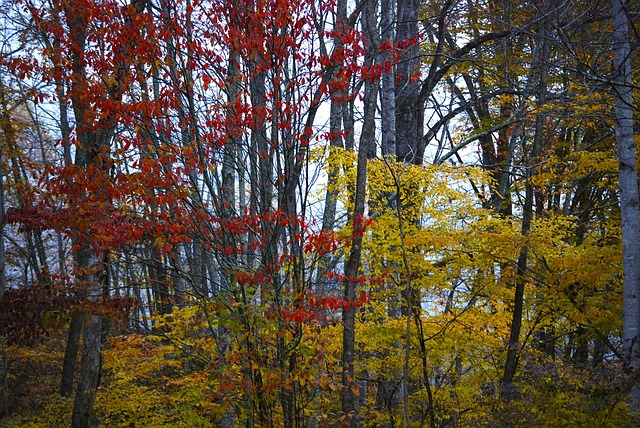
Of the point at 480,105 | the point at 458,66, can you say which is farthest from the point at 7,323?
the point at 480,105

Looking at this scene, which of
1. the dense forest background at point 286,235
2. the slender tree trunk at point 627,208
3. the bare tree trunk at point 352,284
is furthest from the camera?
the slender tree trunk at point 627,208

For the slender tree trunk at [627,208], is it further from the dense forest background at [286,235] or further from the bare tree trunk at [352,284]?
the bare tree trunk at [352,284]

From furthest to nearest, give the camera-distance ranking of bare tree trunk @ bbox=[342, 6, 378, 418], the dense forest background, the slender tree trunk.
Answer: the slender tree trunk
bare tree trunk @ bbox=[342, 6, 378, 418]
the dense forest background

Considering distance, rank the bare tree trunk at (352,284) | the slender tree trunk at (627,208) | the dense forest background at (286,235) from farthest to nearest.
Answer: the slender tree trunk at (627,208), the bare tree trunk at (352,284), the dense forest background at (286,235)

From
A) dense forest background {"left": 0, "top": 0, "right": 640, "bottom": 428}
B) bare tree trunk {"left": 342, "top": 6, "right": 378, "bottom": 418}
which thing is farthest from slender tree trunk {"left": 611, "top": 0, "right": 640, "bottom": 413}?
bare tree trunk {"left": 342, "top": 6, "right": 378, "bottom": 418}

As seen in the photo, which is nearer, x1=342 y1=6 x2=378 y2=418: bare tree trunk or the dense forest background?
the dense forest background

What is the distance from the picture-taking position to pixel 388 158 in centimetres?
916

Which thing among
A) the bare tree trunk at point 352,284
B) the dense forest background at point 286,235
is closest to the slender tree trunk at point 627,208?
the dense forest background at point 286,235

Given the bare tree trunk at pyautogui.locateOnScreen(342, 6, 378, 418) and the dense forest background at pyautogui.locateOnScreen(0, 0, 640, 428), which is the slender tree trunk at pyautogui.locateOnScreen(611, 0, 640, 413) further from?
the bare tree trunk at pyautogui.locateOnScreen(342, 6, 378, 418)

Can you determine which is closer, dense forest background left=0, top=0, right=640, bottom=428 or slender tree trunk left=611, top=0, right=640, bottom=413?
dense forest background left=0, top=0, right=640, bottom=428

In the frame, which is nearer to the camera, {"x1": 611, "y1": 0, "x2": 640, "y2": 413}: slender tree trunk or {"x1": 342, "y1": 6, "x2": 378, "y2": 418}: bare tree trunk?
{"x1": 342, "y1": 6, "x2": 378, "y2": 418}: bare tree trunk

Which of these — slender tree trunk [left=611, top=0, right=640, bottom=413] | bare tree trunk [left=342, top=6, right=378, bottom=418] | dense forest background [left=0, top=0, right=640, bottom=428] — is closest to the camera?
dense forest background [left=0, top=0, right=640, bottom=428]

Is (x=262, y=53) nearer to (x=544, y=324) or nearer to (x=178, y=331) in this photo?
(x=178, y=331)

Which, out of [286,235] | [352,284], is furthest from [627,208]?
[286,235]
